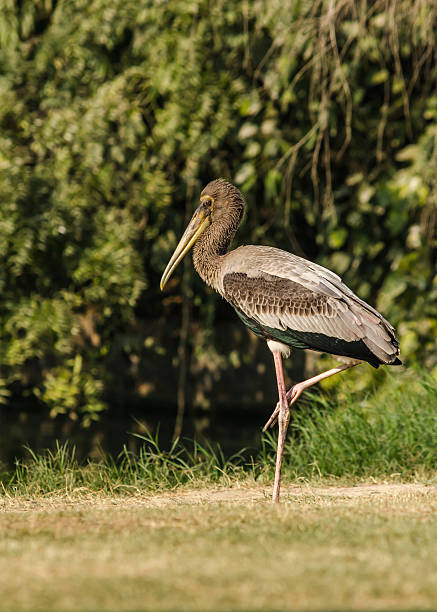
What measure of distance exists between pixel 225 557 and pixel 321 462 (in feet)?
12.1

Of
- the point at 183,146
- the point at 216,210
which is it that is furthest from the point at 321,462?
the point at 183,146

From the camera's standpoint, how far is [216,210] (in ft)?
21.8

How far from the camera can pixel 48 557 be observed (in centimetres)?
365

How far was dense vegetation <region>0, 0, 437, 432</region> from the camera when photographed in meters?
8.96

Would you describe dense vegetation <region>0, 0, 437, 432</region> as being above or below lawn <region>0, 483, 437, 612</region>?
above

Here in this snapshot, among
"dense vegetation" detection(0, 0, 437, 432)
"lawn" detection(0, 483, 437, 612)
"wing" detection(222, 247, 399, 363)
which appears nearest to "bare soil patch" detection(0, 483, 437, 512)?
"lawn" detection(0, 483, 437, 612)

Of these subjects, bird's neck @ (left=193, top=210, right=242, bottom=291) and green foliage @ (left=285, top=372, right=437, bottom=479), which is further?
green foliage @ (left=285, top=372, right=437, bottom=479)

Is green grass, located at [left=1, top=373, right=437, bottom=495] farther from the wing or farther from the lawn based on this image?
the lawn

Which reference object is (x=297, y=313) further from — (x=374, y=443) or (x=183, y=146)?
(x=183, y=146)

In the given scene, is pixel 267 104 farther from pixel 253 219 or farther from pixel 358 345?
pixel 358 345

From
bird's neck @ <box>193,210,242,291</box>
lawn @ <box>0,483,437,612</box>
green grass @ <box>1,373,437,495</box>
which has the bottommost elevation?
green grass @ <box>1,373,437,495</box>

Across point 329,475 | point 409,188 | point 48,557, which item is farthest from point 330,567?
point 409,188

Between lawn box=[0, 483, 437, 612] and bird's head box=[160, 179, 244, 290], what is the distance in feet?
6.48

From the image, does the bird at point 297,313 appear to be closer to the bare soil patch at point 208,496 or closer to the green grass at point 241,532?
the bare soil patch at point 208,496
